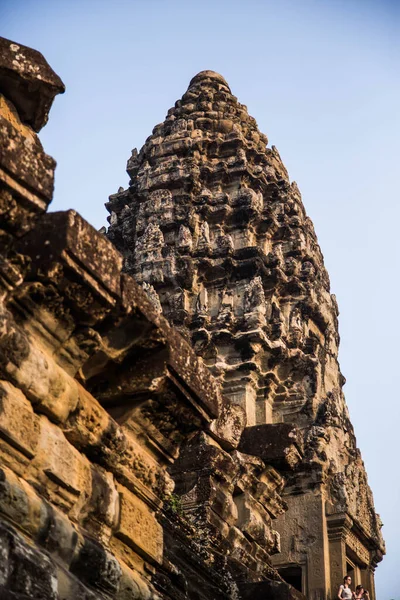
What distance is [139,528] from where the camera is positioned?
6.38 meters

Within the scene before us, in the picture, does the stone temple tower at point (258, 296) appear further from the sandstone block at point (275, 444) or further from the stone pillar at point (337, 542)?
the sandstone block at point (275, 444)

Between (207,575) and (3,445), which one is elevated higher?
(207,575)

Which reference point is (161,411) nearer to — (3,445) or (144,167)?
(3,445)

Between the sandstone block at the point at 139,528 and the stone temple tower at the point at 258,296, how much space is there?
11.5m

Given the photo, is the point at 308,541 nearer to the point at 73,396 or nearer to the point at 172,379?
the point at 172,379

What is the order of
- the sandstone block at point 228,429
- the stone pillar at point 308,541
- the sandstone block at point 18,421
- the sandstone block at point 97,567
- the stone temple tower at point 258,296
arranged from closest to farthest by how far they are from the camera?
the sandstone block at point 18,421 < the sandstone block at point 97,567 < the sandstone block at point 228,429 < the stone pillar at point 308,541 < the stone temple tower at point 258,296

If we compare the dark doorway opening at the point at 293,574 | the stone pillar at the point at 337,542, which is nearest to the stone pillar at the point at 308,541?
the dark doorway opening at the point at 293,574

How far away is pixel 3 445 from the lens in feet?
16.9

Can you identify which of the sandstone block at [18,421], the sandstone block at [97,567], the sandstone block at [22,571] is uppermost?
the sandstone block at [18,421]

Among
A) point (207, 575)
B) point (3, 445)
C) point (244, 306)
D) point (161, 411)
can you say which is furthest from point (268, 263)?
point (3, 445)

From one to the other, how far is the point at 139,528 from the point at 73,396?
1.04 metres

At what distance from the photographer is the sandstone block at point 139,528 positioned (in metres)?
6.21

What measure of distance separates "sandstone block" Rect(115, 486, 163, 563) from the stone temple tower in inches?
451

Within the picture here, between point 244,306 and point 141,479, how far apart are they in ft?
43.1
